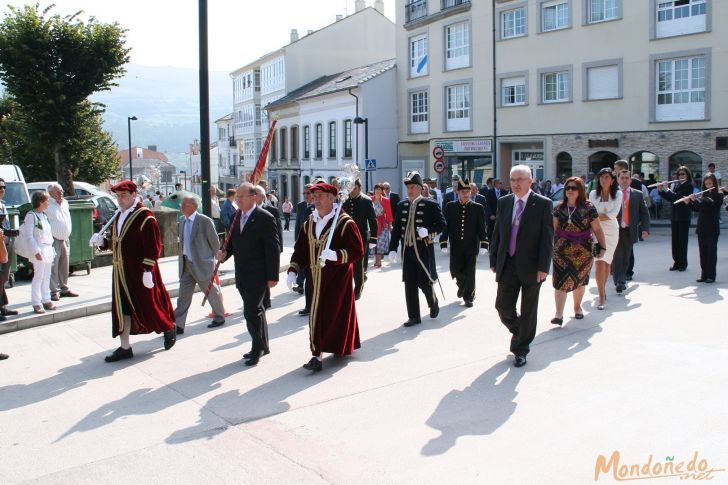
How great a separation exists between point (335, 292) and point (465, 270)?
11.9ft

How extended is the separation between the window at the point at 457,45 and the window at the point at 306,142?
15.0m

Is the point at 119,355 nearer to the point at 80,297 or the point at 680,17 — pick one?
the point at 80,297

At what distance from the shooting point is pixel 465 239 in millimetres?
10422

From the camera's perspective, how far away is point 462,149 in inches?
1435

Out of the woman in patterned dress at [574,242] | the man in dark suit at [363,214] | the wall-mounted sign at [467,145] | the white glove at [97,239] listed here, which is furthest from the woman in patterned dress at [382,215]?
the wall-mounted sign at [467,145]

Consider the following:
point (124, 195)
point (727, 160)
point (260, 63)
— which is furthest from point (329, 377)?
point (260, 63)

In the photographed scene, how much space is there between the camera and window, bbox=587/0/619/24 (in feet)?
95.3

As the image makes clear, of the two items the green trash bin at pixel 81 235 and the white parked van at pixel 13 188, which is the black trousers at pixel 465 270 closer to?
the green trash bin at pixel 81 235

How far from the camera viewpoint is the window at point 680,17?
2677cm

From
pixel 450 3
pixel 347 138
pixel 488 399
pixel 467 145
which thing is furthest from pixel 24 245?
pixel 347 138

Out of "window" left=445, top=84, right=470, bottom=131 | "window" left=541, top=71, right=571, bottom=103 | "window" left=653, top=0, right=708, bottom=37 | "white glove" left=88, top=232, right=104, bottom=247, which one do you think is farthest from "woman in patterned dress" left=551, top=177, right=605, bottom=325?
"window" left=445, top=84, right=470, bottom=131

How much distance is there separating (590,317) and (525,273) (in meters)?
2.61

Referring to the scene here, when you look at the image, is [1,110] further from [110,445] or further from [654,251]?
[110,445]

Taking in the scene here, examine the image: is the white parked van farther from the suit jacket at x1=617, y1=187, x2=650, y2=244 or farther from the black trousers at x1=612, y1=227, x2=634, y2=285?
the suit jacket at x1=617, y1=187, x2=650, y2=244
